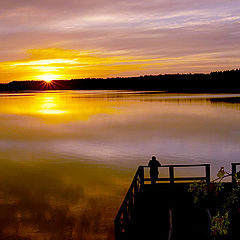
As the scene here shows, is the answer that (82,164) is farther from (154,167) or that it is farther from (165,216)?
(165,216)

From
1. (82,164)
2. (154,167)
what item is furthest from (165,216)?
(82,164)

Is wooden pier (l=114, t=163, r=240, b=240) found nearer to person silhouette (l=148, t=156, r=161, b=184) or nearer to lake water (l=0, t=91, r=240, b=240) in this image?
person silhouette (l=148, t=156, r=161, b=184)

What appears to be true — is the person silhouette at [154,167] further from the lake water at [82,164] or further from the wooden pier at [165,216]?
Answer: the lake water at [82,164]

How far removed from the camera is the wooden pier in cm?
1241

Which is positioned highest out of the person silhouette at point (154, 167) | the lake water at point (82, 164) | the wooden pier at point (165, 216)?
the person silhouette at point (154, 167)

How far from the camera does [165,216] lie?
1460 cm

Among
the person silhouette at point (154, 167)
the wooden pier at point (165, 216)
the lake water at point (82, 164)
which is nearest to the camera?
the wooden pier at point (165, 216)

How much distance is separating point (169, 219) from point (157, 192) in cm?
312

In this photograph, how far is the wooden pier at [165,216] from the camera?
12406 mm

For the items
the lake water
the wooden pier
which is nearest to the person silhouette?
the wooden pier

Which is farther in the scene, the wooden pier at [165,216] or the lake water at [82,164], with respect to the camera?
the lake water at [82,164]

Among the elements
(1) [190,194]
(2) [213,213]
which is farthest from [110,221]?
(2) [213,213]

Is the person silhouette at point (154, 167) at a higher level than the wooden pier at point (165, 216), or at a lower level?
higher

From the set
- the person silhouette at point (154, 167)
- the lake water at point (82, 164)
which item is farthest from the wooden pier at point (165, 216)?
the lake water at point (82, 164)
